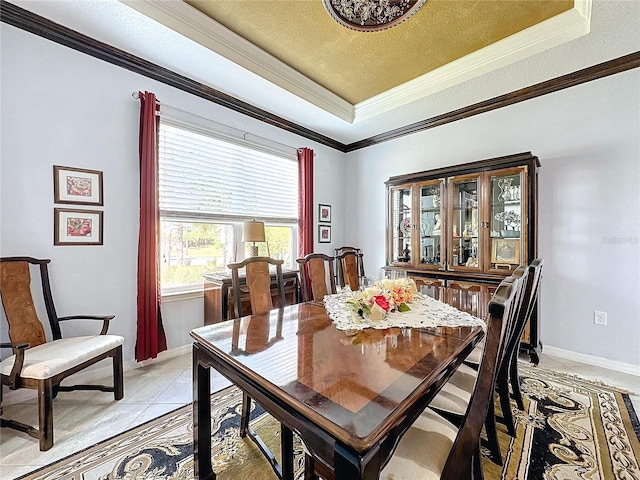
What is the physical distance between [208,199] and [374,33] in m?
2.23

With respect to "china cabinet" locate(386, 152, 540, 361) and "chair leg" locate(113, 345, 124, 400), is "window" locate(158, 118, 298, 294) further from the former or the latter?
"china cabinet" locate(386, 152, 540, 361)

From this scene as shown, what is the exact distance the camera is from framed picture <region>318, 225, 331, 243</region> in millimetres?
4320

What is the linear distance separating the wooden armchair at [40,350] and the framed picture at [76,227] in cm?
24

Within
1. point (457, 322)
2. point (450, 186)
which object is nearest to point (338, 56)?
point (450, 186)

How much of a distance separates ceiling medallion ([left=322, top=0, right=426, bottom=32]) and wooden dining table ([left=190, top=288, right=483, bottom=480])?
2.12 metres

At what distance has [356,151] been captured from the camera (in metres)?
4.61

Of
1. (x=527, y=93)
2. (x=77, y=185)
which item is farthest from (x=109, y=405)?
(x=527, y=93)

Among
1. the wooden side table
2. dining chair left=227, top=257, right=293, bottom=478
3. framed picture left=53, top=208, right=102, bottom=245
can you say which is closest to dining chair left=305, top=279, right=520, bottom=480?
dining chair left=227, top=257, right=293, bottom=478

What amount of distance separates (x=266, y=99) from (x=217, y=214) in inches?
55.3

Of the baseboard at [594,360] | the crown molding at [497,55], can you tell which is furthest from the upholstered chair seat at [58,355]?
the baseboard at [594,360]

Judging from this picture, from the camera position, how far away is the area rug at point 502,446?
141 centimetres

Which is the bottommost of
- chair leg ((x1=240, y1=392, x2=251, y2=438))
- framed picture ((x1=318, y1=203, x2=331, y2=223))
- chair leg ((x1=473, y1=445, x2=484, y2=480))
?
chair leg ((x1=240, y1=392, x2=251, y2=438))

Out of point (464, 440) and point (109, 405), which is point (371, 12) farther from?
point (109, 405)

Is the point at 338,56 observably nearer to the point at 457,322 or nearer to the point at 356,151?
the point at 356,151
